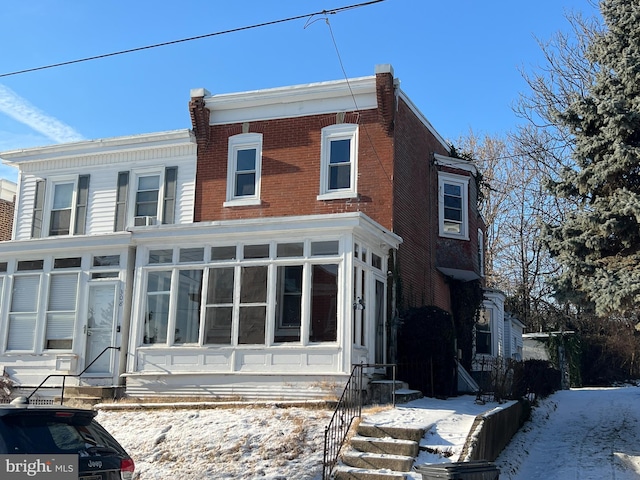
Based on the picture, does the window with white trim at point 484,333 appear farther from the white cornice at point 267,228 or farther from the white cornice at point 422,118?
the white cornice at point 267,228

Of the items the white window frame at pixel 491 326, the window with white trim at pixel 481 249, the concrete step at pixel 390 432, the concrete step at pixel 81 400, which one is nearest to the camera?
the concrete step at pixel 390 432

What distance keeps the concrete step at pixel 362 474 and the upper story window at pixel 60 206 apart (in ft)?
45.2

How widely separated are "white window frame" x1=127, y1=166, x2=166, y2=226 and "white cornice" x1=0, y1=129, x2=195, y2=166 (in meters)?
0.71

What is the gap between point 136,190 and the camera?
68.4 feet

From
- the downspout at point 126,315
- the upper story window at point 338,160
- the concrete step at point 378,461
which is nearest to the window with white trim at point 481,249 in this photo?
the upper story window at point 338,160

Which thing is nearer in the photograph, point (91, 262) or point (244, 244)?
point (244, 244)

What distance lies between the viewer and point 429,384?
15836 millimetres

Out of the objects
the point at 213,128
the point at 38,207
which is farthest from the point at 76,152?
the point at 213,128

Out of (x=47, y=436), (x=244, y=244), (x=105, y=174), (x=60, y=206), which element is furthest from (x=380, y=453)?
(x=60, y=206)

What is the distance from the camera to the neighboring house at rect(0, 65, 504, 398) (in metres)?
14.7

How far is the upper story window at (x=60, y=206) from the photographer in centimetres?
2134

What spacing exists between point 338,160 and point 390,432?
900 cm

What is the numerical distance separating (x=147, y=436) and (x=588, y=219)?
8.87m

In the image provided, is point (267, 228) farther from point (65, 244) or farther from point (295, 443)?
point (65, 244)
